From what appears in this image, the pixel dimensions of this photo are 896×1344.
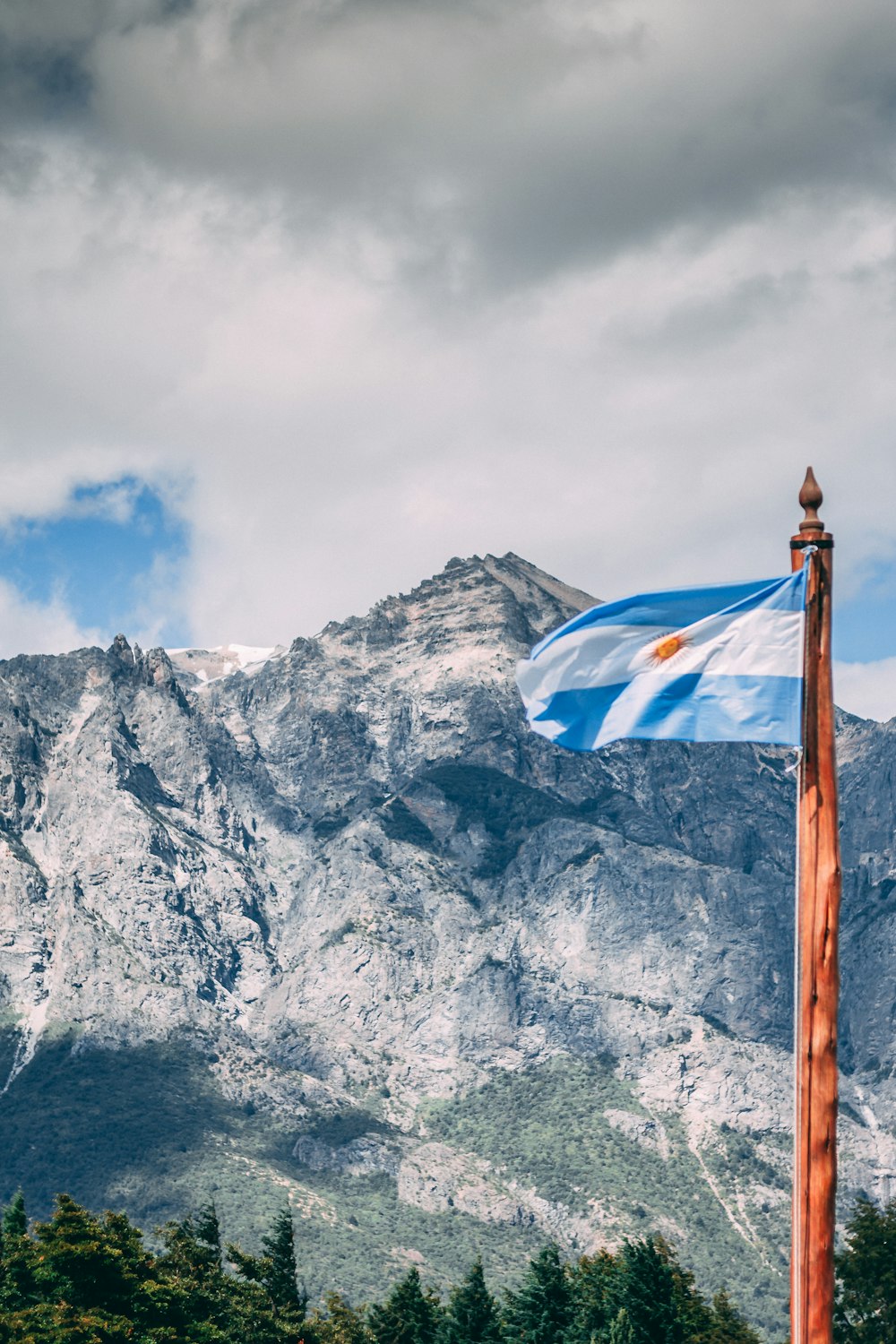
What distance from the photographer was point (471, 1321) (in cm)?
11200

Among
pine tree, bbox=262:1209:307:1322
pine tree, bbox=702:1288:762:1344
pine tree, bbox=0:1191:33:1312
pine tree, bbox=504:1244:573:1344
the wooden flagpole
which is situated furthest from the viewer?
pine tree, bbox=262:1209:307:1322

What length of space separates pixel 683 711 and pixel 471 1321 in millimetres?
105223

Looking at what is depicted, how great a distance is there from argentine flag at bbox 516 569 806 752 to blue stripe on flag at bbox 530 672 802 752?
1 centimetres

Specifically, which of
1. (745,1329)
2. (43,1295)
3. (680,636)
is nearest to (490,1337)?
(745,1329)

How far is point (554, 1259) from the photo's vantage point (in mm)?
120562

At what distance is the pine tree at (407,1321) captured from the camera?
377ft

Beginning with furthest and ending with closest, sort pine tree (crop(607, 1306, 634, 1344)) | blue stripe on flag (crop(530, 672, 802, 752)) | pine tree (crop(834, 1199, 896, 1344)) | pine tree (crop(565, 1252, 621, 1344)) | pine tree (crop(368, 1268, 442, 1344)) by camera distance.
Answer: pine tree (crop(368, 1268, 442, 1344)) < pine tree (crop(834, 1199, 896, 1344)) < pine tree (crop(565, 1252, 621, 1344)) < pine tree (crop(607, 1306, 634, 1344)) < blue stripe on flag (crop(530, 672, 802, 752))

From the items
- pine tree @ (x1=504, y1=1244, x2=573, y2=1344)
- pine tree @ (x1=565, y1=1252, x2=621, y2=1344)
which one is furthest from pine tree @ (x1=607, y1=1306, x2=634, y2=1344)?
pine tree @ (x1=504, y1=1244, x2=573, y2=1344)

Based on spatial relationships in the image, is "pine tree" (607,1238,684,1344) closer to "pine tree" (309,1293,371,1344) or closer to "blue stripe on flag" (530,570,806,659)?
"pine tree" (309,1293,371,1344)

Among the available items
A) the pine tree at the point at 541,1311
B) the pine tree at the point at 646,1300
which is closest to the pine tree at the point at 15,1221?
the pine tree at the point at 541,1311

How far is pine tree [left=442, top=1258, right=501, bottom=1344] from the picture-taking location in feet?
364

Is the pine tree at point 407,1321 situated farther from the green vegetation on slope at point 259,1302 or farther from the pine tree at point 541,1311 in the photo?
the pine tree at point 541,1311

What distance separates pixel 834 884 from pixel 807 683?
2.45m

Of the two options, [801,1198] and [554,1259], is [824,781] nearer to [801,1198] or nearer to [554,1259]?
[801,1198]
